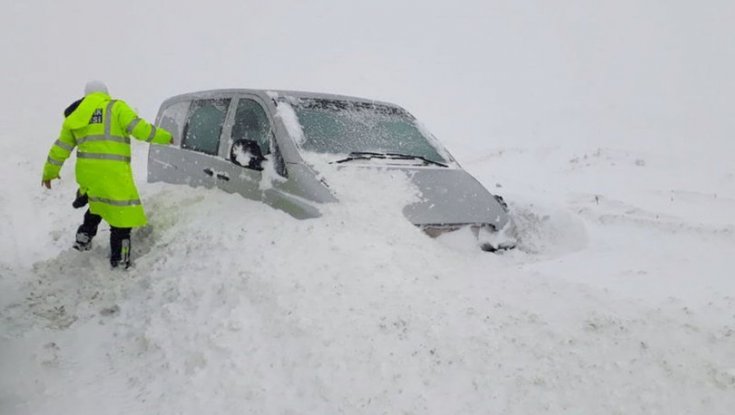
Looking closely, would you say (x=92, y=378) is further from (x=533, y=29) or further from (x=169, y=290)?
(x=533, y=29)

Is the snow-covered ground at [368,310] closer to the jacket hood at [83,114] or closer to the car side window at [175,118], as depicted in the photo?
the car side window at [175,118]

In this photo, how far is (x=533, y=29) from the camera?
34469 mm

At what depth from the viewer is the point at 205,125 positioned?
5.74 meters

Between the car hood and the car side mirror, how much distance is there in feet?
4.44

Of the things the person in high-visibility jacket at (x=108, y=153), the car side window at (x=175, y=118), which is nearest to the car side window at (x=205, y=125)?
the car side window at (x=175, y=118)

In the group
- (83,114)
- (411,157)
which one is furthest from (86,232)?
(411,157)

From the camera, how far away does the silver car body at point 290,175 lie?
164 inches

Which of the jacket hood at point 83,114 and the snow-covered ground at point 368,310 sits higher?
the jacket hood at point 83,114

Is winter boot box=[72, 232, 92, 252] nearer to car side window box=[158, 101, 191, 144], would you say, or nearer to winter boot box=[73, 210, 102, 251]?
winter boot box=[73, 210, 102, 251]

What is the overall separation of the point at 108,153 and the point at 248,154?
4.45 ft

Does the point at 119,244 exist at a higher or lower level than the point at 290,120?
lower

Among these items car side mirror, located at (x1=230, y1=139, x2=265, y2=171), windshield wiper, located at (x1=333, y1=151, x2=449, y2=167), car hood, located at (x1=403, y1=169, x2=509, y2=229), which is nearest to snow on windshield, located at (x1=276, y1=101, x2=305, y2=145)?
car side mirror, located at (x1=230, y1=139, x2=265, y2=171)

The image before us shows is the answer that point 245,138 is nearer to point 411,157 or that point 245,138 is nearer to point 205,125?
point 205,125

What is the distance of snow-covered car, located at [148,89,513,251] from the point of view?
425 centimetres
